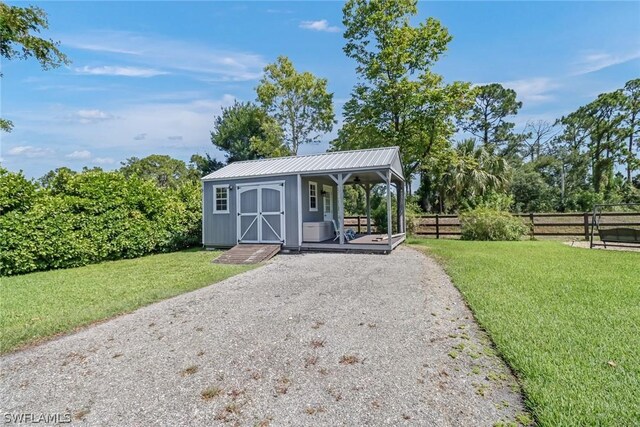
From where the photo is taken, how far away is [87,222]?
8859mm

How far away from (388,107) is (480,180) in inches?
316

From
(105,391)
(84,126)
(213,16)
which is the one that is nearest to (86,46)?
(213,16)

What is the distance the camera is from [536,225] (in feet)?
43.3

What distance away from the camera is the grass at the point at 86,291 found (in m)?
4.02

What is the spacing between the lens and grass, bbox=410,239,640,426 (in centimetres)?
218

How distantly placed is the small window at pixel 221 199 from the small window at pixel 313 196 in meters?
2.95

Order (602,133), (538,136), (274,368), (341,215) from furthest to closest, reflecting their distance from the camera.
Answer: (538,136) → (602,133) → (341,215) → (274,368)

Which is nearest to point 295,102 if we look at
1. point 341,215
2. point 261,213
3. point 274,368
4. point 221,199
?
point 221,199

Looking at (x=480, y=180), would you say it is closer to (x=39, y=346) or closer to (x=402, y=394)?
(x=402, y=394)

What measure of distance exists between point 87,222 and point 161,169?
3456 cm

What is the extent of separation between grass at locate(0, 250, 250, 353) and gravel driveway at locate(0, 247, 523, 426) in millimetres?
463

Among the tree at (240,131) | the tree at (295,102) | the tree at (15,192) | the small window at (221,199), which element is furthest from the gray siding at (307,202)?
the tree at (240,131)

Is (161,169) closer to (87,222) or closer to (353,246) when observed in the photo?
(87,222)

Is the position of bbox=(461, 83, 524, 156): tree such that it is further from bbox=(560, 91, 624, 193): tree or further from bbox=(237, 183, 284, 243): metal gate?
bbox=(237, 183, 284, 243): metal gate
